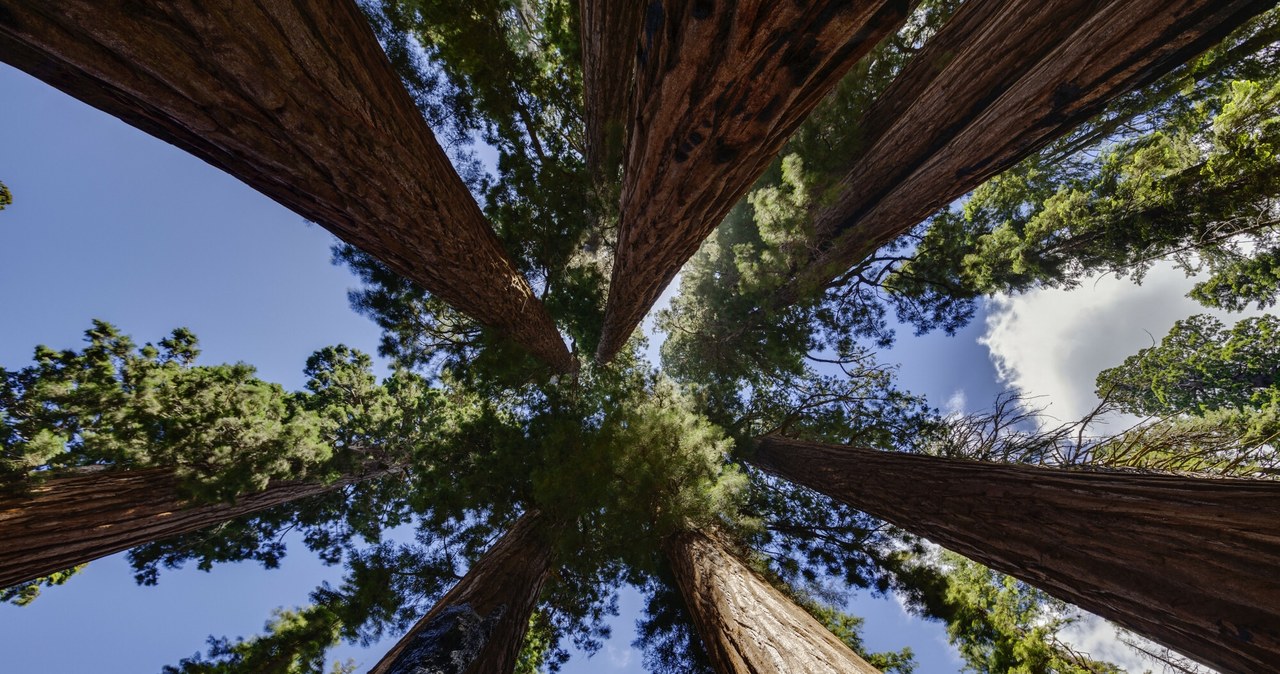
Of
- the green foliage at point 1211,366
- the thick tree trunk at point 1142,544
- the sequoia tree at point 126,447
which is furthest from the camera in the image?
the green foliage at point 1211,366

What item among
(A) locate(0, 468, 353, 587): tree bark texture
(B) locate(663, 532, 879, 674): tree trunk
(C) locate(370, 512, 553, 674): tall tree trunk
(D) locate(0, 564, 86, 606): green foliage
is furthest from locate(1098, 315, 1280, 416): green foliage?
(D) locate(0, 564, 86, 606): green foliage

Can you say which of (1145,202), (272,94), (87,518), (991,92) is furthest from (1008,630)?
(87,518)

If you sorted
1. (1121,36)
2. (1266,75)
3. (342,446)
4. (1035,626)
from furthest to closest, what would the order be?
(342,446) < (1266,75) < (1035,626) < (1121,36)

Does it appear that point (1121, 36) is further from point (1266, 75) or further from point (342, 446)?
point (342, 446)

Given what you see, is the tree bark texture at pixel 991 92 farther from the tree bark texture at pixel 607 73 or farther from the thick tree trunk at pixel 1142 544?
the tree bark texture at pixel 607 73

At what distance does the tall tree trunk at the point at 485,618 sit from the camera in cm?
287

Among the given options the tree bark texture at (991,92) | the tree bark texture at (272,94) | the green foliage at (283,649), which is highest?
the tree bark texture at (991,92)

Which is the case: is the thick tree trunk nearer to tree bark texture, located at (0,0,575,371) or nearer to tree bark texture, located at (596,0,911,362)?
tree bark texture, located at (596,0,911,362)

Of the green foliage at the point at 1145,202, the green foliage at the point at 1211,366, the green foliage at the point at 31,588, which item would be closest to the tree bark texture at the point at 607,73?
the green foliage at the point at 1145,202

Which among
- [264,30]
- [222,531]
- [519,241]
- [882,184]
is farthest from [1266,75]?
[222,531]

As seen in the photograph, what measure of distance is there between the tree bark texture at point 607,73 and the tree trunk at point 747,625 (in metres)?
4.69

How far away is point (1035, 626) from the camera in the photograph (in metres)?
4.18

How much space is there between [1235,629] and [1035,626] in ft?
11.7

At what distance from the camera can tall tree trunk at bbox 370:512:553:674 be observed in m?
2.87
